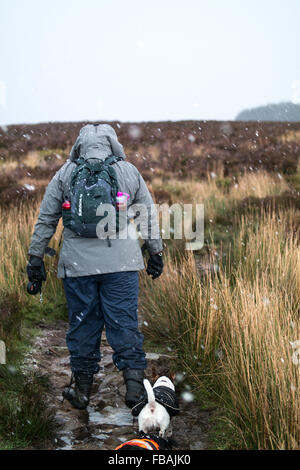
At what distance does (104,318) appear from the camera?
335 centimetres

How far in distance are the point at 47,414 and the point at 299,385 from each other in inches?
63.1

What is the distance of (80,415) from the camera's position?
3293mm

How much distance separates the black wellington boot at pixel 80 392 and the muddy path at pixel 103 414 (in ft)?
0.22

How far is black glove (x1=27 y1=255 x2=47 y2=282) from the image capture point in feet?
11.0

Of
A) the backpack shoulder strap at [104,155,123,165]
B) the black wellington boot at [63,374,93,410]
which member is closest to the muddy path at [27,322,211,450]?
the black wellington boot at [63,374,93,410]

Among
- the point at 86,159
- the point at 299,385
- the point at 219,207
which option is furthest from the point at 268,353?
the point at 219,207

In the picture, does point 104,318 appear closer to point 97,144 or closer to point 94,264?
point 94,264

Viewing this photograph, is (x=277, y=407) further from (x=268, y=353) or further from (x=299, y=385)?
(x=268, y=353)

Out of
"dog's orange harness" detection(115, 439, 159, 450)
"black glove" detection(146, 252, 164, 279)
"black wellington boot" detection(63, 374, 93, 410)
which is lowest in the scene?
"black wellington boot" detection(63, 374, 93, 410)

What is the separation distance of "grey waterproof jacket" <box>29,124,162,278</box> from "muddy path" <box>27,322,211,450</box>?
95cm

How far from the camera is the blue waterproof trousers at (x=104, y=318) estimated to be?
325cm

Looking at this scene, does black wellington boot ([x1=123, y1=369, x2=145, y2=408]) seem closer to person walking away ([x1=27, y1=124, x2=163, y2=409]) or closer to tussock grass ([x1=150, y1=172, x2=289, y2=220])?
person walking away ([x1=27, y1=124, x2=163, y2=409])

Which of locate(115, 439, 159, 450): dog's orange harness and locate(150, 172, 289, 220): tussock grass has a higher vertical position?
locate(150, 172, 289, 220): tussock grass

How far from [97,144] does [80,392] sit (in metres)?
1.76
